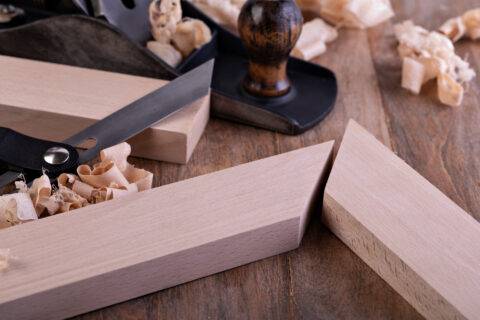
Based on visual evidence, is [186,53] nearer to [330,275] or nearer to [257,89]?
[257,89]

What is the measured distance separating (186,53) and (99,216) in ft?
2.09

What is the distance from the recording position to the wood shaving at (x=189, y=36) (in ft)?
5.69

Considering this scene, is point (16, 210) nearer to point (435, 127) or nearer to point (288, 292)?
point (288, 292)

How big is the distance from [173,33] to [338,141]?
0.52 m

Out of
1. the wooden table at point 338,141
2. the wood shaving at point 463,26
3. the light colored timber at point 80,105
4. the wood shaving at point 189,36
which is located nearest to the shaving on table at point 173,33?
the wood shaving at point 189,36

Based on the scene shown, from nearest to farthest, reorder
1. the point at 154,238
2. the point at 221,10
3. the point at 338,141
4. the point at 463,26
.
→ the point at 154,238
the point at 338,141
the point at 221,10
the point at 463,26

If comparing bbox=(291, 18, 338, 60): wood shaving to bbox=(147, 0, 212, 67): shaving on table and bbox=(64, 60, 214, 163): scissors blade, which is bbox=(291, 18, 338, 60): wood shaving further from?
bbox=(64, 60, 214, 163): scissors blade

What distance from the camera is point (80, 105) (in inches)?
61.3

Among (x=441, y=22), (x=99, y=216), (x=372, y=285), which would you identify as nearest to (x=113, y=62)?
(x=99, y=216)

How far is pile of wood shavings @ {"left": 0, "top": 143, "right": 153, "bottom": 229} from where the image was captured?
1.30m

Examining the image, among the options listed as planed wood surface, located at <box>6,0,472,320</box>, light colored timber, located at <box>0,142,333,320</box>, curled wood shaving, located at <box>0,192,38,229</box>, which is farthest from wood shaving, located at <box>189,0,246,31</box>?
curled wood shaving, located at <box>0,192,38,229</box>

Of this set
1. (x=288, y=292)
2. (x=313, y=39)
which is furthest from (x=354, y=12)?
(x=288, y=292)

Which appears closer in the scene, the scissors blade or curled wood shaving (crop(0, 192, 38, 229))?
curled wood shaving (crop(0, 192, 38, 229))

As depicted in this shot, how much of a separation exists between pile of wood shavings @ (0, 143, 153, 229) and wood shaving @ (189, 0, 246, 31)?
68 cm
